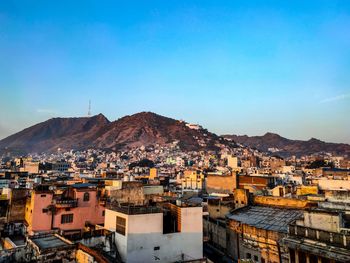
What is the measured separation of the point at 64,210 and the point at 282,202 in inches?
782

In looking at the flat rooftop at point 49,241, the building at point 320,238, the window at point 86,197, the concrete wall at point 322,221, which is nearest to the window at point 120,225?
the flat rooftop at point 49,241

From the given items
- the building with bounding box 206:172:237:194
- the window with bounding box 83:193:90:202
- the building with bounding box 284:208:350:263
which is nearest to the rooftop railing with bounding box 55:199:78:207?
the window with bounding box 83:193:90:202

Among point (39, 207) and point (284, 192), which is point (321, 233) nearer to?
point (39, 207)

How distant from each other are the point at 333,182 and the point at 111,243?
4200cm

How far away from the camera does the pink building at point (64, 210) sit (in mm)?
24703

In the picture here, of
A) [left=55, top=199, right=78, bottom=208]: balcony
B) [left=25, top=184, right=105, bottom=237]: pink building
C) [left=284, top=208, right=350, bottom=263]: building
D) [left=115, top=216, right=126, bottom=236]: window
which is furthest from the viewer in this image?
[left=55, top=199, right=78, bottom=208]: balcony

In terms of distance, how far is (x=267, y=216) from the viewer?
2456 centimetres

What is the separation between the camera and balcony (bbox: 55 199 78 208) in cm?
2528

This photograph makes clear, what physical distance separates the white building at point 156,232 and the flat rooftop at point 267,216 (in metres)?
5.73

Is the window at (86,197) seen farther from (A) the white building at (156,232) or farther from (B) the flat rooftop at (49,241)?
(B) the flat rooftop at (49,241)

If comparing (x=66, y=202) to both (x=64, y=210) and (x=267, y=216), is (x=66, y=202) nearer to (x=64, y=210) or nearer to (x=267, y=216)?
(x=64, y=210)

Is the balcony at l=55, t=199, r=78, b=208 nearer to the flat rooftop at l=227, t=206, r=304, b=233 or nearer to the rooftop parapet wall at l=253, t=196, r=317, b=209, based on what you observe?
the flat rooftop at l=227, t=206, r=304, b=233

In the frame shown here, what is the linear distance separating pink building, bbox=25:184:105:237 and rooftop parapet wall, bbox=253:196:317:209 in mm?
15482

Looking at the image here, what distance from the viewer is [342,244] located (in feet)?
37.9
